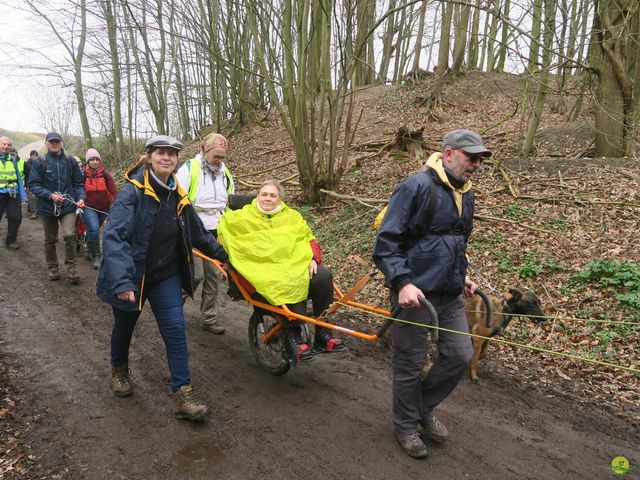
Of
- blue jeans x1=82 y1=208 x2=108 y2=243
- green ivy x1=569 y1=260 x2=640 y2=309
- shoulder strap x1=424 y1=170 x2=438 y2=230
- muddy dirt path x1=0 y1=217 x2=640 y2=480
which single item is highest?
shoulder strap x1=424 y1=170 x2=438 y2=230

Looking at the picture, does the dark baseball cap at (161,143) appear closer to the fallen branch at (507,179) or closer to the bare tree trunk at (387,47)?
the fallen branch at (507,179)

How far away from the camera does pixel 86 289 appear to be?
707 centimetres

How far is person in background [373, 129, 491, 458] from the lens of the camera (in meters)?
3.14

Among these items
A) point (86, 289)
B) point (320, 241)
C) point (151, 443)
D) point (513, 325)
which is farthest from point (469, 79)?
point (151, 443)

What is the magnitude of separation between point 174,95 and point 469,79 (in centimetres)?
1512

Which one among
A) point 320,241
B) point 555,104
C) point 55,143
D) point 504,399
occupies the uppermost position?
point 555,104

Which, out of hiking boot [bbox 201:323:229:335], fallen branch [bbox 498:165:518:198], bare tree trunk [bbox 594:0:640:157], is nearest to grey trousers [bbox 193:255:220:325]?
hiking boot [bbox 201:323:229:335]

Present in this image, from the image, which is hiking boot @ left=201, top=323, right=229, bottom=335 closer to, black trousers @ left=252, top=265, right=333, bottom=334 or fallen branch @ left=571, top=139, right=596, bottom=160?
black trousers @ left=252, top=265, right=333, bottom=334

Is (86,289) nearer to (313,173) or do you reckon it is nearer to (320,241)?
(320,241)

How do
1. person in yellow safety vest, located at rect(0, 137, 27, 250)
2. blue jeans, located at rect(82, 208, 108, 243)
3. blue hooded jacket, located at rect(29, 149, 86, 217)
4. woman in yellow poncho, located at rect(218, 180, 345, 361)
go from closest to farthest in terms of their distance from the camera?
woman in yellow poncho, located at rect(218, 180, 345, 361), blue hooded jacket, located at rect(29, 149, 86, 217), blue jeans, located at rect(82, 208, 108, 243), person in yellow safety vest, located at rect(0, 137, 27, 250)

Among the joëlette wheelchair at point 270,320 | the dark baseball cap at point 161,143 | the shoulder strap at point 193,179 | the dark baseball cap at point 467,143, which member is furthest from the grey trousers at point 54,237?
the dark baseball cap at point 467,143

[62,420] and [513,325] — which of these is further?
[513,325]

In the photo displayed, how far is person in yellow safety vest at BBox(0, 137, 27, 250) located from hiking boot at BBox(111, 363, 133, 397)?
22.3ft

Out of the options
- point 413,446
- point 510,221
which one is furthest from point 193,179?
point 510,221
